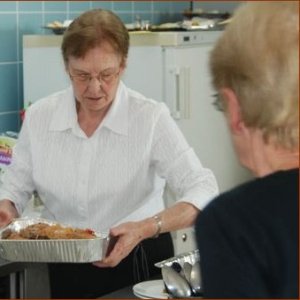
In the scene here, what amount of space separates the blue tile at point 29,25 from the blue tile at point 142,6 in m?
0.59

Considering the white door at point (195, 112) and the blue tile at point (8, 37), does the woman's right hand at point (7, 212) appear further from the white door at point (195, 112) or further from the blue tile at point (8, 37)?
the blue tile at point (8, 37)

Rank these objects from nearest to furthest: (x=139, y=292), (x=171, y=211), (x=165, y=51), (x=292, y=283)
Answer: (x=292, y=283) < (x=139, y=292) < (x=171, y=211) < (x=165, y=51)

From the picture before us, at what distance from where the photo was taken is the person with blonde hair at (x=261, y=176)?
925 mm

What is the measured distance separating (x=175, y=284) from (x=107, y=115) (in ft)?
2.14

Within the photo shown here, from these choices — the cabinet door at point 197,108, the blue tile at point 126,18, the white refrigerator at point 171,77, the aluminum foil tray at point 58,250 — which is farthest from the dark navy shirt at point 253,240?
the blue tile at point 126,18

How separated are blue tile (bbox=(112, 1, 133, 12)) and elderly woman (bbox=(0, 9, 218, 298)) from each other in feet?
4.56

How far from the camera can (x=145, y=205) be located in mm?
2129

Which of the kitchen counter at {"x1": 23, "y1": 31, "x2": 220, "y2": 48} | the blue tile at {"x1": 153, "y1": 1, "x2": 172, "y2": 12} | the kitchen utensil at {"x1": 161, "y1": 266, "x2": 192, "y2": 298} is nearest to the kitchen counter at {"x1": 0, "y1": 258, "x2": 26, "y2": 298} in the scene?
the kitchen utensil at {"x1": 161, "y1": 266, "x2": 192, "y2": 298}

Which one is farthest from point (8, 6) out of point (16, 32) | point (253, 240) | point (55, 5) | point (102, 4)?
point (253, 240)

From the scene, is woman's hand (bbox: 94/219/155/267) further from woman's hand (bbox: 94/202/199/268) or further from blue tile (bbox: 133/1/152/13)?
blue tile (bbox: 133/1/152/13)

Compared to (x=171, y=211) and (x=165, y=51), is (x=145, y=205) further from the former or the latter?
(x=165, y=51)

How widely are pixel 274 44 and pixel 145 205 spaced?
47.9 inches

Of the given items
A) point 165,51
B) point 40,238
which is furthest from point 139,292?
point 165,51

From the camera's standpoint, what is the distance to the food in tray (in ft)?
6.09
